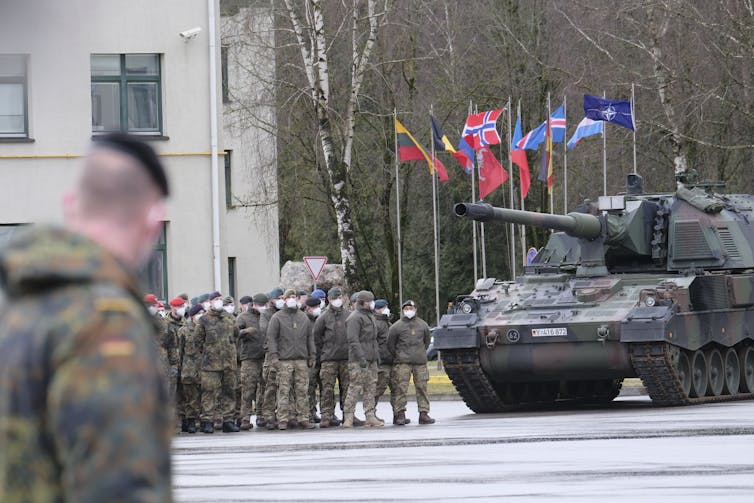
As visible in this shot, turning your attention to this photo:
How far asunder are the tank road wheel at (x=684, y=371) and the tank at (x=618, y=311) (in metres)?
0.03

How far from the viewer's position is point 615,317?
21.1 meters

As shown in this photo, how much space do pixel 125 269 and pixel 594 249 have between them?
20.5 meters

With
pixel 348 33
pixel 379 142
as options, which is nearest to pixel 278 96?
pixel 348 33

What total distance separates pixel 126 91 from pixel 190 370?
10.6 m

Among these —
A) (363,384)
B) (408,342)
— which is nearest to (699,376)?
(408,342)

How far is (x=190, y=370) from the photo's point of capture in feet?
68.6

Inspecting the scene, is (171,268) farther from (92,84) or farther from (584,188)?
(584,188)

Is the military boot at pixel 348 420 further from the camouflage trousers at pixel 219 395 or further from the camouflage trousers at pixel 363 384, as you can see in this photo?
the camouflage trousers at pixel 219 395

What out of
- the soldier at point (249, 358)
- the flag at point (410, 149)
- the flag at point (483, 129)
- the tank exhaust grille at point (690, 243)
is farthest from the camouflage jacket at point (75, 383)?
the flag at point (483, 129)

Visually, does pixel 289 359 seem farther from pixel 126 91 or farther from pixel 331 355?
pixel 126 91

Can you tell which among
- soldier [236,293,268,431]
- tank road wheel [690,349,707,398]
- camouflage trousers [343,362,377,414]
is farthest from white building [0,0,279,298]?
tank road wheel [690,349,707,398]

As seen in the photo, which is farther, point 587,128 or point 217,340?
point 587,128

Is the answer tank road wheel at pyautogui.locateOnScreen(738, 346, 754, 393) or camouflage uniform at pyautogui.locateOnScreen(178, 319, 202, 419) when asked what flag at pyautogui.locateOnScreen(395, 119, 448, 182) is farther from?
camouflage uniform at pyautogui.locateOnScreen(178, 319, 202, 419)

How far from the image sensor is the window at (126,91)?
30.1 metres
